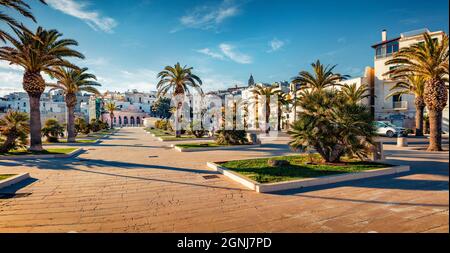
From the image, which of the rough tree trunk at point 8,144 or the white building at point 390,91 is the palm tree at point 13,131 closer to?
the rough tree trunk at point 8,144

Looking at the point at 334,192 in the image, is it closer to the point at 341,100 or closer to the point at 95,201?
the point at 341,100

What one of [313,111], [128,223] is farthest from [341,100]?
[128,223]

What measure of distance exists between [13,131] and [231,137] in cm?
1457

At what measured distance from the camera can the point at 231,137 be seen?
62.2 feet

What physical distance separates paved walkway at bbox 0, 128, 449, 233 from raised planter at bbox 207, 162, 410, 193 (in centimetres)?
29

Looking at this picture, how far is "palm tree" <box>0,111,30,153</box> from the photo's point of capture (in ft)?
45.0

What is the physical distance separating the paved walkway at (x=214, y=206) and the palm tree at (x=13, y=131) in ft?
28.7

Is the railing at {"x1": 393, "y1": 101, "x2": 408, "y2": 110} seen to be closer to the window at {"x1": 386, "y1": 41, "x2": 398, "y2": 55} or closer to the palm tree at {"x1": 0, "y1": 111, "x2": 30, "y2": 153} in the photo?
the window at {"x1": 386, "y1": 41, "x2": 398, "y2": 55}

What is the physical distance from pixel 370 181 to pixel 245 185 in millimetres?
4182

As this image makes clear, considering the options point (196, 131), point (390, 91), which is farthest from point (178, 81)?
point (390, 91)

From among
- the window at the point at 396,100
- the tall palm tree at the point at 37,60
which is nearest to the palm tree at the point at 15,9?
the tall palm tree at the point at 37,60

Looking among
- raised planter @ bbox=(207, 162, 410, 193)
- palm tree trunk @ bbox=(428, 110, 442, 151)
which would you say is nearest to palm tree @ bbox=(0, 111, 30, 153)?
raised planter @ bbox=(207, 162, 410, 193)

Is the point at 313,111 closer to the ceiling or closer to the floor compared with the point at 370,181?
closer to the ceiling
